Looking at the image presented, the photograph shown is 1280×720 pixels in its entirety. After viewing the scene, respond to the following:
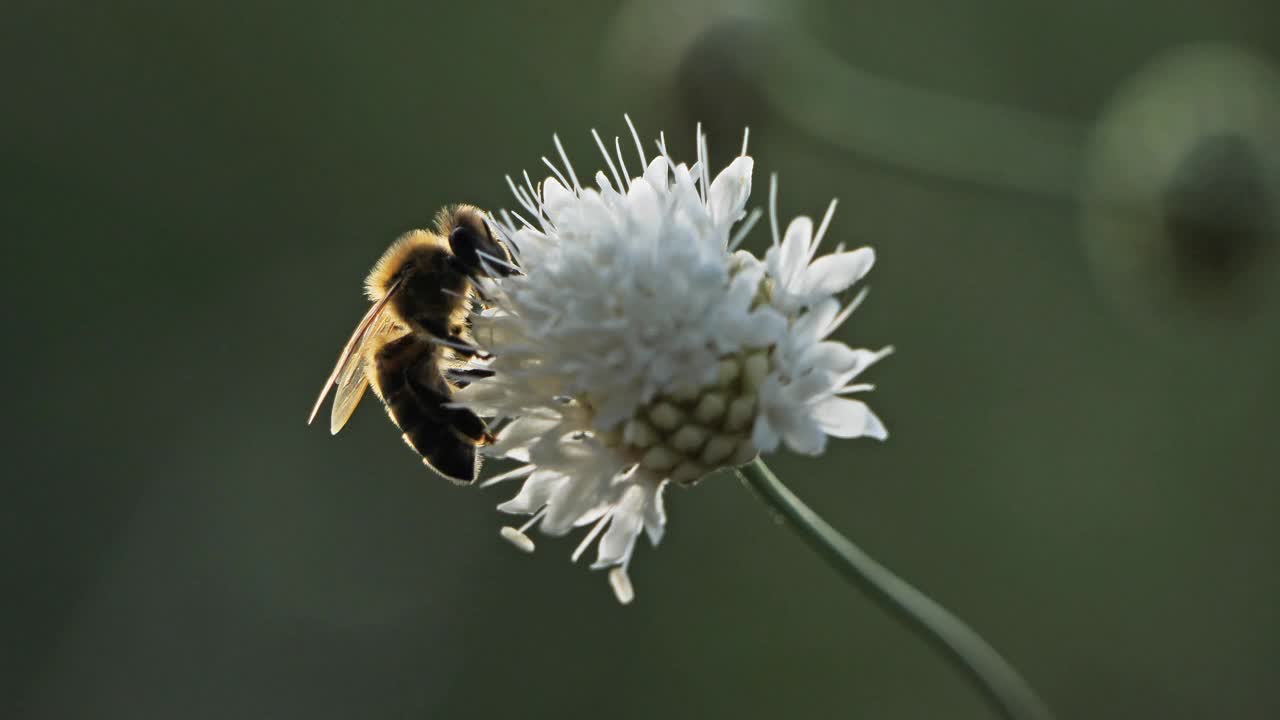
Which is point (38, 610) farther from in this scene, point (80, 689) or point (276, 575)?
point (276, 575)

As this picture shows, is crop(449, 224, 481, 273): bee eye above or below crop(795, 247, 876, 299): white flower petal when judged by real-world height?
below

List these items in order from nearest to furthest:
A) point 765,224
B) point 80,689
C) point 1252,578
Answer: point 1252,578 < point 765,224 < point 80,689

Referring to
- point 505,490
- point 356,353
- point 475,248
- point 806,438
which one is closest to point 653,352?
point 806,438

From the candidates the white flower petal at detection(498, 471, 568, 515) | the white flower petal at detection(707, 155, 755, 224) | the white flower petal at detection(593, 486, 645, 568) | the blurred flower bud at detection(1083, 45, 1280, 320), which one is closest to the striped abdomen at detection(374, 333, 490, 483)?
the white flower petal at detection(498, 471, 568, 515)

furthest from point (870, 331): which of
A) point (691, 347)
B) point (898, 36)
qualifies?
point (691, 347)

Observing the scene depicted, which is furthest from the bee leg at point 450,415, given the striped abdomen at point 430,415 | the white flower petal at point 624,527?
the white flower petal at point 624,527

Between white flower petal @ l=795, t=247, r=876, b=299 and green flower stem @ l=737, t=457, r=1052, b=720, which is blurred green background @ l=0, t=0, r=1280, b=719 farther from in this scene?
green flower stem @ l=737, t=457, r=1052, b=720
